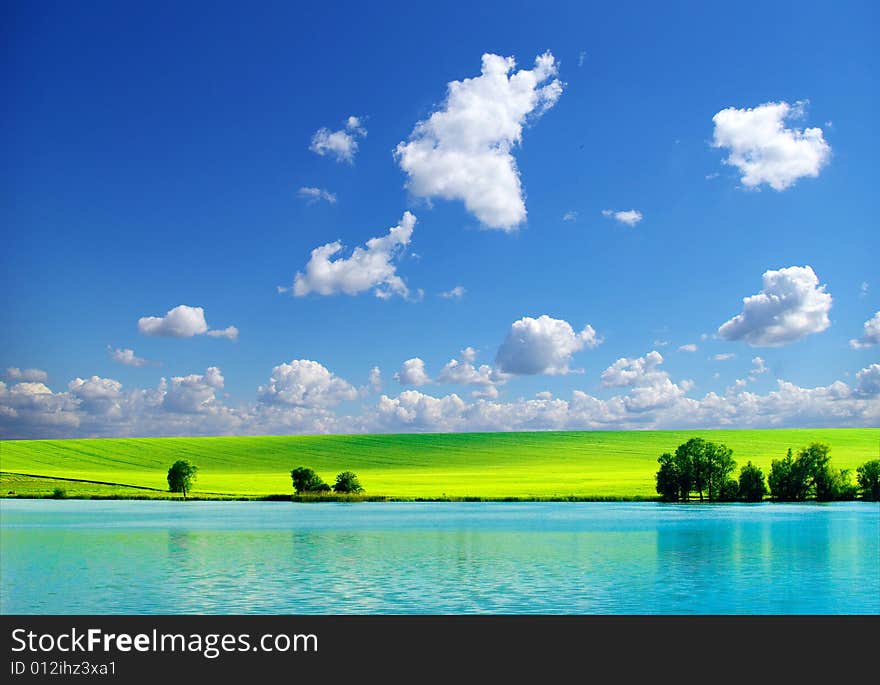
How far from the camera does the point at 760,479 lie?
253 feet

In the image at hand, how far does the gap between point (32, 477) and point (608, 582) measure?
8336 centimetres

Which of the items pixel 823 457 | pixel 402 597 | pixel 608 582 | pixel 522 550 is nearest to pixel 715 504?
pixel 823 457

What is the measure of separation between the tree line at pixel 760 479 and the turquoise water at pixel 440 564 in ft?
64.0

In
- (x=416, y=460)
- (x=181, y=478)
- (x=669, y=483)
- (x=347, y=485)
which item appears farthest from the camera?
(x=416, y=460)

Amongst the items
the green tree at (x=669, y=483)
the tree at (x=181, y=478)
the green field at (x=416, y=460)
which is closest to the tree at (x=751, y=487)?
the green tree at (x=669, y=483)

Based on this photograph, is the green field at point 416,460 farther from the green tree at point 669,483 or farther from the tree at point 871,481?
the tree at point 871,481

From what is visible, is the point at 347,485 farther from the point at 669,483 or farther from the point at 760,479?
the point at 760,479

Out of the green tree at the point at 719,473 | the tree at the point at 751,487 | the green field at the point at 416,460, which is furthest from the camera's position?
the green field at the point at 416,460

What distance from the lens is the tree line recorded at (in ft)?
252

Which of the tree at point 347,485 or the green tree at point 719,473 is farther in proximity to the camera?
the tree at point 347,485

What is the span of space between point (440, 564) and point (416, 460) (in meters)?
92.2

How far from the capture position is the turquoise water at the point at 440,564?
23625 millimetres

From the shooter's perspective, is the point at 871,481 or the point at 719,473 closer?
the point at 871,481

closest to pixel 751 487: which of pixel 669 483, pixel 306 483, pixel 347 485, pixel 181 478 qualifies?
pixel 669 483
